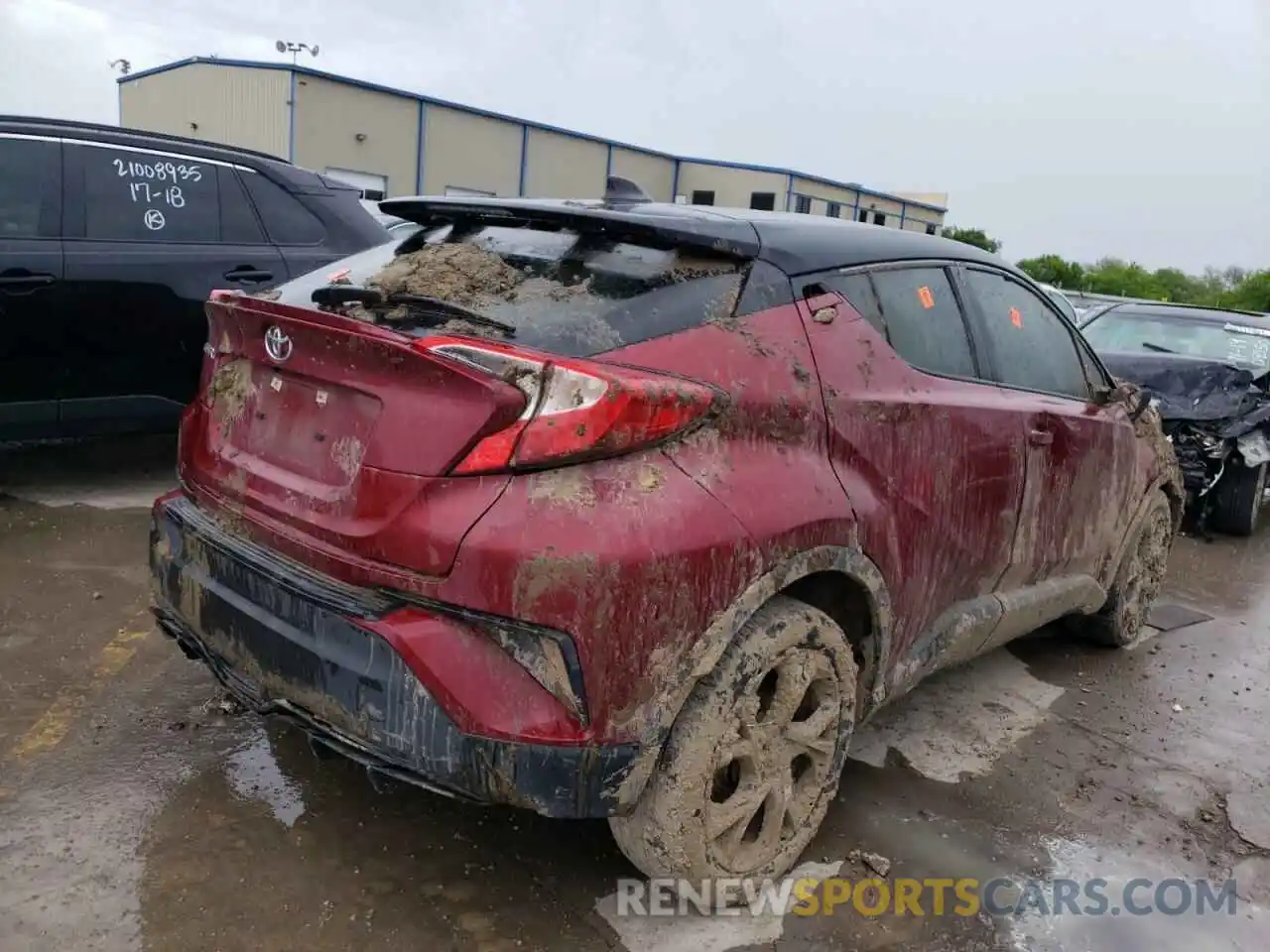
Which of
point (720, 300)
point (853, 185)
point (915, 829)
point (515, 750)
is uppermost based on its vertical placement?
point (853, 185)

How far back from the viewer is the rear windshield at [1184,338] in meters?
7.91

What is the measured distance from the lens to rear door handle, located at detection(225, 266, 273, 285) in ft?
17.2

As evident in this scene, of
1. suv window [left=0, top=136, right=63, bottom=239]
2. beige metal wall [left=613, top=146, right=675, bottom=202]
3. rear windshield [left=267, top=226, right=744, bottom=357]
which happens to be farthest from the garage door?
rear windshield [left=267, top=226, right=744, bottom=357]

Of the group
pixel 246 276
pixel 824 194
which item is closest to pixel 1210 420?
pixel 246 276

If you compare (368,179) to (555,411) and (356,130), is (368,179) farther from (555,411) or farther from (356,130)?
(555,411)

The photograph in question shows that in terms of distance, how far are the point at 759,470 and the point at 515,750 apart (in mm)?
809

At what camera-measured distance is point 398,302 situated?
7.67 ft

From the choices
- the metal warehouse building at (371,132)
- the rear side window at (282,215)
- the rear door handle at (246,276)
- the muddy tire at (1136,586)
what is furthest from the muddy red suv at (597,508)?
the metal warehouse building at (371,132)

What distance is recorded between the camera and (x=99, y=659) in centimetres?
352

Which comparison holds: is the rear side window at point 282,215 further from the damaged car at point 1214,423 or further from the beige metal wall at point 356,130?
the beige metal wall at point 356,130

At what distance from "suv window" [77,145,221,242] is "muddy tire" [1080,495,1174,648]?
15.5 ft

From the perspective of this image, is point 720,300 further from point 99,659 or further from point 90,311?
point 90,311

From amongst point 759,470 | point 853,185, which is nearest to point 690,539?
point 759,470

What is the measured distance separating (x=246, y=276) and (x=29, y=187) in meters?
1.03
